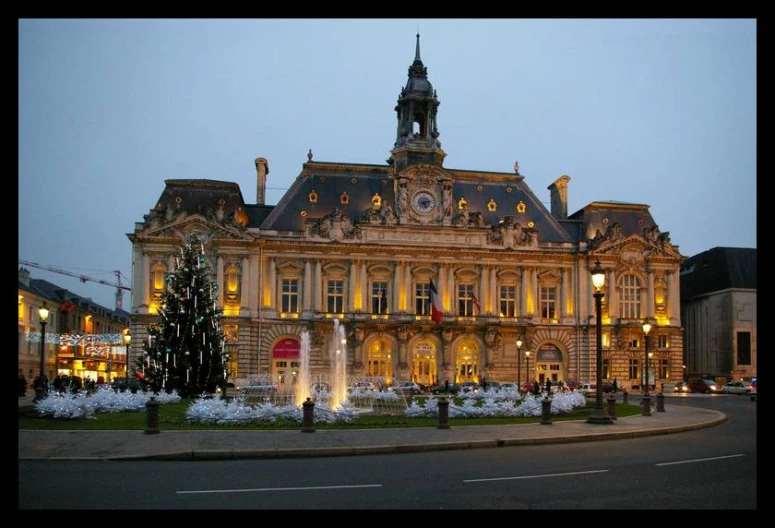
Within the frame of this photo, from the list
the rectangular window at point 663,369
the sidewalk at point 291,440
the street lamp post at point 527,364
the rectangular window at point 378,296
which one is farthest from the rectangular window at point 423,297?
the sidewalk at point 291,440

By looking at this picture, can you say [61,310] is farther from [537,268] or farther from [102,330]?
[537,268]

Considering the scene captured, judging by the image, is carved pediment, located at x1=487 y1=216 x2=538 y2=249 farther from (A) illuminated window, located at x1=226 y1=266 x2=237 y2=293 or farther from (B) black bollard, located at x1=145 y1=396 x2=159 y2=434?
(B) black bollard, located at x1=145 y1=396 x2=159 y2=434

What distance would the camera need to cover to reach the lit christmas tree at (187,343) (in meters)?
38.4

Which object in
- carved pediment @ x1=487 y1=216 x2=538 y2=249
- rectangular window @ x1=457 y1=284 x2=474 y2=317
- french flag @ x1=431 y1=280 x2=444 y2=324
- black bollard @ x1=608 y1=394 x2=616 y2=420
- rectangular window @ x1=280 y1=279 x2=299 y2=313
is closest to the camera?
black bollard @ x1=608 y1=394 x2=616 y2=420

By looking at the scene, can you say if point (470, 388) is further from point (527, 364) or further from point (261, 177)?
point (261, 177)

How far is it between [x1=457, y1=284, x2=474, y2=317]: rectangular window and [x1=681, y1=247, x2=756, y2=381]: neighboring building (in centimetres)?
2471

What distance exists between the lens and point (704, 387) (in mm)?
64375

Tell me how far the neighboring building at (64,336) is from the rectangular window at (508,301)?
110 feet

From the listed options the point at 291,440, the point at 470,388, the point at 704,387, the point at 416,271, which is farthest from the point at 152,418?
the point at 704,387

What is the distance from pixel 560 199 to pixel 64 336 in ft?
155

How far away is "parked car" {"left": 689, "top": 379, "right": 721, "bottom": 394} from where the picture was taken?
6356cm

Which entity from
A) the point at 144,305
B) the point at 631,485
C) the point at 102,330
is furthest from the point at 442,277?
the point at 102,330

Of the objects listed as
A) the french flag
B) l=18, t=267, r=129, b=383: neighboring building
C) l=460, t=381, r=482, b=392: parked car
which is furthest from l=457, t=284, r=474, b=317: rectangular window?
l=18, t=267, r=129, b=383: neighboring building
